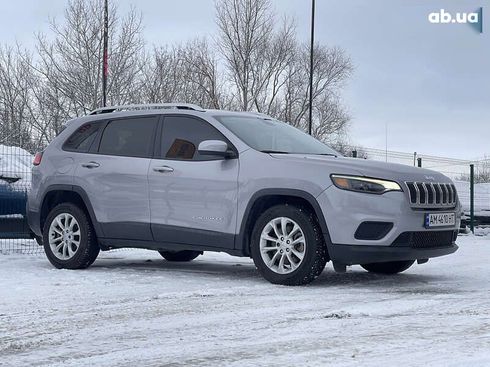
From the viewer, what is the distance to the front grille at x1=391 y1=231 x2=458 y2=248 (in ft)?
22.5

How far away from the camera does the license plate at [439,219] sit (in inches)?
277

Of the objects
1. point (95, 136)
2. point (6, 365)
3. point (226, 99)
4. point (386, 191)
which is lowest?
point (6, 365)

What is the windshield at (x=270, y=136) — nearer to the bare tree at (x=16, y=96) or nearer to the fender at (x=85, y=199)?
the fender at (x=85, y=199)

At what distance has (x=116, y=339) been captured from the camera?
183 inches

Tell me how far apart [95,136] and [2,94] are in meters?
37.9

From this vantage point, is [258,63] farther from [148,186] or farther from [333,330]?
[333,330]

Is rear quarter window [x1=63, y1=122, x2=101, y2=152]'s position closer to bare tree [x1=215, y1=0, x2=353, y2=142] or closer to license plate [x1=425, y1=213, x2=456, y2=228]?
license plate [x1=425, y1=213, x2=456, y2=228]

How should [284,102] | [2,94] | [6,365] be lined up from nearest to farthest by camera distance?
[6,365] → [2,94] → [284,102]

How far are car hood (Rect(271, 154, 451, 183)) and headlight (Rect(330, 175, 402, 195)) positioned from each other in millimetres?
45

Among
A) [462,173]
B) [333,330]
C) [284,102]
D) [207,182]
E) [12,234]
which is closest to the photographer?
[333,330]

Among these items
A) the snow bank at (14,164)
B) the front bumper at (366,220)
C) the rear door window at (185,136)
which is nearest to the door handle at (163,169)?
the rear door window at (185,136)

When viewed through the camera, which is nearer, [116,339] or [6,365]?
[6,365]

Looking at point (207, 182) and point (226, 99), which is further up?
point (226, 99)

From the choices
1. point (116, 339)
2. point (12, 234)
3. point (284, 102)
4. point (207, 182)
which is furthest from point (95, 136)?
point (284, 102)
